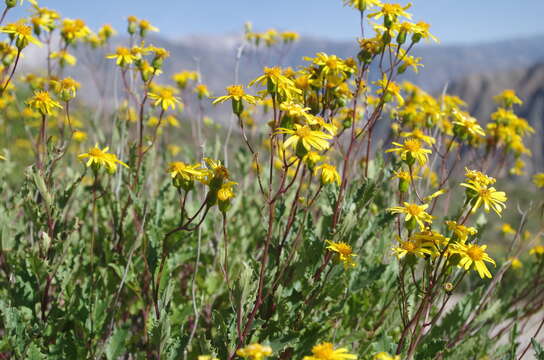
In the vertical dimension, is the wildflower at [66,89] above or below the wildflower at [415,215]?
above

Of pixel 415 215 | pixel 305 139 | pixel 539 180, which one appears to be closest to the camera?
pixel 305 139

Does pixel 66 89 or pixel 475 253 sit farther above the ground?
pixel 66 89

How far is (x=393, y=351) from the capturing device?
6.32ft

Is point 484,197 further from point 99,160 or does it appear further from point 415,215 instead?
point 99,160

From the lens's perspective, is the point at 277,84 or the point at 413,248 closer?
the point at 413,248

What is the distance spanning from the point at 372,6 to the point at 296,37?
6.55 ft

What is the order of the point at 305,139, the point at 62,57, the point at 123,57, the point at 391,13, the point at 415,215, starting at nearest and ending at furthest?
1. the point at 305,139
2. the point at 415,215
3. the point at 391,13
4. the point at 123,57
5. the point at 62,57

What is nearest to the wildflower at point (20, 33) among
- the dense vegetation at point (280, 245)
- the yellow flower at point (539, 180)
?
the dense vegetation at point (280, 245)

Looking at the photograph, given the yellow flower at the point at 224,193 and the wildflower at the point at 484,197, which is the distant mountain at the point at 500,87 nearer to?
the wildflower at the point at 484,197

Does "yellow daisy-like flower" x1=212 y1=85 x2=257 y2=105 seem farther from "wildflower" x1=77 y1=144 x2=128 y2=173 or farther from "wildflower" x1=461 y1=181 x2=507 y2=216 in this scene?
"wildflower" x1=461 y1=181 x2=507 y2=216

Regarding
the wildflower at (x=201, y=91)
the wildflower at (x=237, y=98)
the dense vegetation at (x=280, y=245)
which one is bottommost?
the dense vegetation at (x=280, y=245)

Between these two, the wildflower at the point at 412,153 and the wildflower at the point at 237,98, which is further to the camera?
the wildflower at the point at 412,153

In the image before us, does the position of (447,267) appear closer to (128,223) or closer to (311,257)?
(311,257)

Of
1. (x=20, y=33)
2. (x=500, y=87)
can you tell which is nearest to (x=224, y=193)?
(x=20, y=33)
